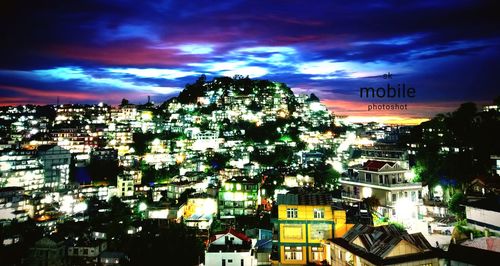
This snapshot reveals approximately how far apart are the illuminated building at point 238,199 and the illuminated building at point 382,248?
64.7ft

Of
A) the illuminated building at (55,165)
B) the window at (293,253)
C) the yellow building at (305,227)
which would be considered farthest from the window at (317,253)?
the illuminated building at (55,165)

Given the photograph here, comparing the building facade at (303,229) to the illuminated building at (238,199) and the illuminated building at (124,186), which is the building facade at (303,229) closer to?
the illuminated building at (238,199)

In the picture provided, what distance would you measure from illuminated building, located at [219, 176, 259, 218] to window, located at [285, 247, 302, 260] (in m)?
17.0

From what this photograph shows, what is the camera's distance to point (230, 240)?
19250 mm

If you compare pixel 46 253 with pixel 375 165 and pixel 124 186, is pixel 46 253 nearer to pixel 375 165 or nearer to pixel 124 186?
pixel 124 186

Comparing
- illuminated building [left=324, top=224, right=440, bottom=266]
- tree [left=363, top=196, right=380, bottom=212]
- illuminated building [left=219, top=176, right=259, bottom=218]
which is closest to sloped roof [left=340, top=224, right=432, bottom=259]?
illuminated building [left=324, top=224, right=440, bottom=266]

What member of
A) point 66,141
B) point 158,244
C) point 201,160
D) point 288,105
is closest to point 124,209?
point 158,244

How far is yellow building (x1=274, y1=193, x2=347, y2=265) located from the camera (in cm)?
1536

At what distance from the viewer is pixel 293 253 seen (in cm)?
1550

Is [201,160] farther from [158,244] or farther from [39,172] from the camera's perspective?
[158,244]

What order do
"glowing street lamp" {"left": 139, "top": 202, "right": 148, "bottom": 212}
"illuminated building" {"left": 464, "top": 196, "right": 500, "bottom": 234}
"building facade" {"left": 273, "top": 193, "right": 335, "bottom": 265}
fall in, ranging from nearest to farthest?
"building facade" {"left": 273, "top": 193, "right": 335, "bottom": 265}
"illuminated building" {"left": 464, "top": 196, "right": 500, "bottom": 234}
"glowing street lamp" {"left": 139, "top": 202, "right": 148, "bottom": 212}

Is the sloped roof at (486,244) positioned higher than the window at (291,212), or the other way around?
the window at (291,212)

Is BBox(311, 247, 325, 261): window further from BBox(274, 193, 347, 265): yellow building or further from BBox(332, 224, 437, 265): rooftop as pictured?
BBox(332, 224, 437, 265): rooftop

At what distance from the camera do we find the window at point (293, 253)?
1545 centimetres
